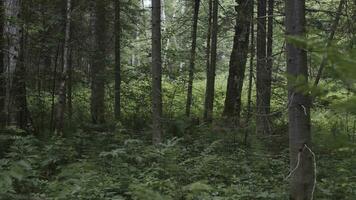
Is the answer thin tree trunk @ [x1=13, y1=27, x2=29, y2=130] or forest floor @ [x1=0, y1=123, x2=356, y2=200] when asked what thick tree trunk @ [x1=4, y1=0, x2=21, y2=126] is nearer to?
thin tree trunk @ [x1=13, y1=27, x2=29, y2=130]

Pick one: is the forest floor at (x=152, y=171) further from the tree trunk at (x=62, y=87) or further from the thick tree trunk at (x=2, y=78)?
the thick tree trunk at (x=2, y=78)

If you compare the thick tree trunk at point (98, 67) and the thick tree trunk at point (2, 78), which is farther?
the thick tree trunk at point (98, 67)

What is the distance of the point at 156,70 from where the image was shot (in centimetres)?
1061

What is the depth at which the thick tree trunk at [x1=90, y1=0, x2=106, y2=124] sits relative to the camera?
15670 millimetres

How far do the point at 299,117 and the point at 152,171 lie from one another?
8.78 ft

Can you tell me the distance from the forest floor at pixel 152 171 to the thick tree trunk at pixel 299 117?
48cm

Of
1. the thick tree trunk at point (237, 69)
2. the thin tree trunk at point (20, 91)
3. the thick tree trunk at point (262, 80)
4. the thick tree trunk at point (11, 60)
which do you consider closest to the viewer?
the thick tree trunk at point (11, 60)

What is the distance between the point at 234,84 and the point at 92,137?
228 inches

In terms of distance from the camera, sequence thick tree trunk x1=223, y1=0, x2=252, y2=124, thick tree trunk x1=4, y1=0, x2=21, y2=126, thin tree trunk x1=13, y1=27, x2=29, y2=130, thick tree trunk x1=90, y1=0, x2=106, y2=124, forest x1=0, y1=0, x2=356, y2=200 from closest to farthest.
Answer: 1. forest x1=0, y1=0, x2=356, y2=200
2. thick tree trunk x1=4, y1=0, x2=21, y2=126
3. thin tree trunk x1=13, y1=27, x2=29, y2=130
4. thick tree trunk x1=223, y1=0, x2=252, y2=124
5. thick tree trunk x1=90, y1=0, x2=106, y2=124

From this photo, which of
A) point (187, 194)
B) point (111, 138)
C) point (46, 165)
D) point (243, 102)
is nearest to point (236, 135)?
point (111, 138)

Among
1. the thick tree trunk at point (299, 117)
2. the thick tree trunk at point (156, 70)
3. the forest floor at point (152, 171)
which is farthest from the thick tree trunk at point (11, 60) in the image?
the thick tree trunk at point (299, 117)

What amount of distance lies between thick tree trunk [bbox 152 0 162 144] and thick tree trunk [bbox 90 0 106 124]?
15.8 ft

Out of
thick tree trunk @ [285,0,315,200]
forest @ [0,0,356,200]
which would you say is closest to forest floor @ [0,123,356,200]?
forest @ [0,0,356,200]

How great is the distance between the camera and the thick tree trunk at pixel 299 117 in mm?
5656
